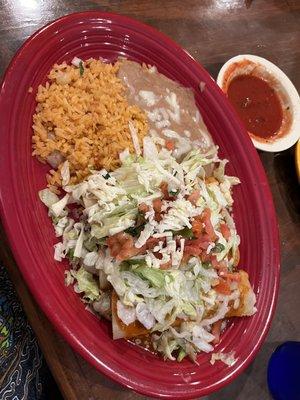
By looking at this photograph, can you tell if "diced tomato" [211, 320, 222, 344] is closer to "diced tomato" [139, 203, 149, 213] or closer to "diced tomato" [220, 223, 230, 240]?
"diced tomato" [220, 223, 230, 240]

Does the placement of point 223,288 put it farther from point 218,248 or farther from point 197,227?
point 197,227

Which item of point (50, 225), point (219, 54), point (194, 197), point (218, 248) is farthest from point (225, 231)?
point (219, 54)

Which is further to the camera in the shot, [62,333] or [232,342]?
[232,342]

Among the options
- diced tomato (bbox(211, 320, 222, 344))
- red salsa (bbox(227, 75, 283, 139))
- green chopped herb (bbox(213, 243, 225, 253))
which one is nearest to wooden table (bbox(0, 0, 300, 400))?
red salsa (bbox(227, 75, 283, 139))

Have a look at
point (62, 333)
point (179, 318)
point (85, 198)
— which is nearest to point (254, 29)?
point (85, 198)

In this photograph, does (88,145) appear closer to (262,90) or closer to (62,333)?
(62,333)

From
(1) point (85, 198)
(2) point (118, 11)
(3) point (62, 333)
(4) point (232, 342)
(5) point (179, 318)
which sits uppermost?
(2) point (118, 11)
